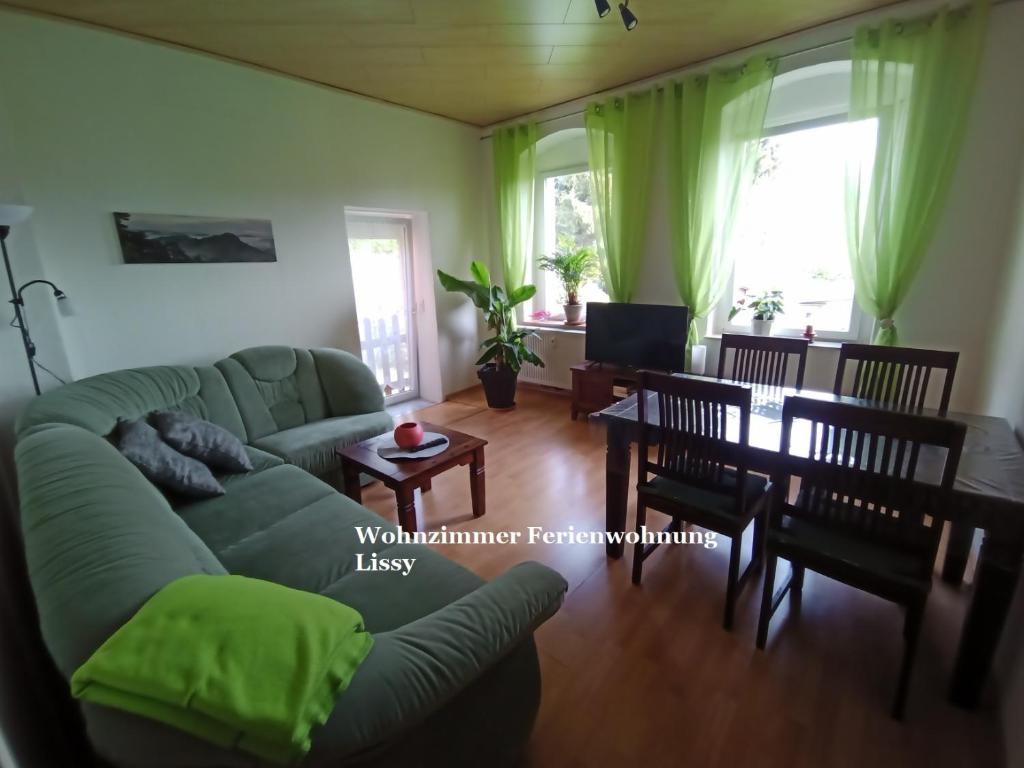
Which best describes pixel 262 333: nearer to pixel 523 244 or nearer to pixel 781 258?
pixel 523 244

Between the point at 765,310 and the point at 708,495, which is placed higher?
the point at 765,310

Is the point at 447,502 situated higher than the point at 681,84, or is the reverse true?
the point at 681,84

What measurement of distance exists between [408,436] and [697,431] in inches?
56.5

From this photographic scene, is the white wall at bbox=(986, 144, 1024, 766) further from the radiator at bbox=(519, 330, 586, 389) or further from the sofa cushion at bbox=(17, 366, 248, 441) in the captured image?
the sofa cushion at bbox=(17, 366, 248, 441)

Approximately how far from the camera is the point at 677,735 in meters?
1.42

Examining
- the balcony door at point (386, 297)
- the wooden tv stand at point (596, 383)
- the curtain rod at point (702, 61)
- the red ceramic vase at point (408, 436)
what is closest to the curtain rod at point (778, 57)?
the curtain rod at point (702, 61)

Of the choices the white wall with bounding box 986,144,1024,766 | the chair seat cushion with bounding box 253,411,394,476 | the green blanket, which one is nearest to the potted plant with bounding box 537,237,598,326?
the chair seat cushion with bounding box 253,411,394,476

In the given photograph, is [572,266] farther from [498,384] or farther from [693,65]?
[693,65]

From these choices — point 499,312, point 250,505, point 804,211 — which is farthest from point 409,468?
point 804,211

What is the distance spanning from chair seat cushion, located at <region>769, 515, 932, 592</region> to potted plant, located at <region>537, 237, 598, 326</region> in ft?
10.5

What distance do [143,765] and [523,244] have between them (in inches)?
179

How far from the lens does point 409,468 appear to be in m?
2.24

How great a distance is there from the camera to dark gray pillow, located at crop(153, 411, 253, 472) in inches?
86.7

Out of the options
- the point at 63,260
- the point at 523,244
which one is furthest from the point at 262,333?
the point at 523,244
